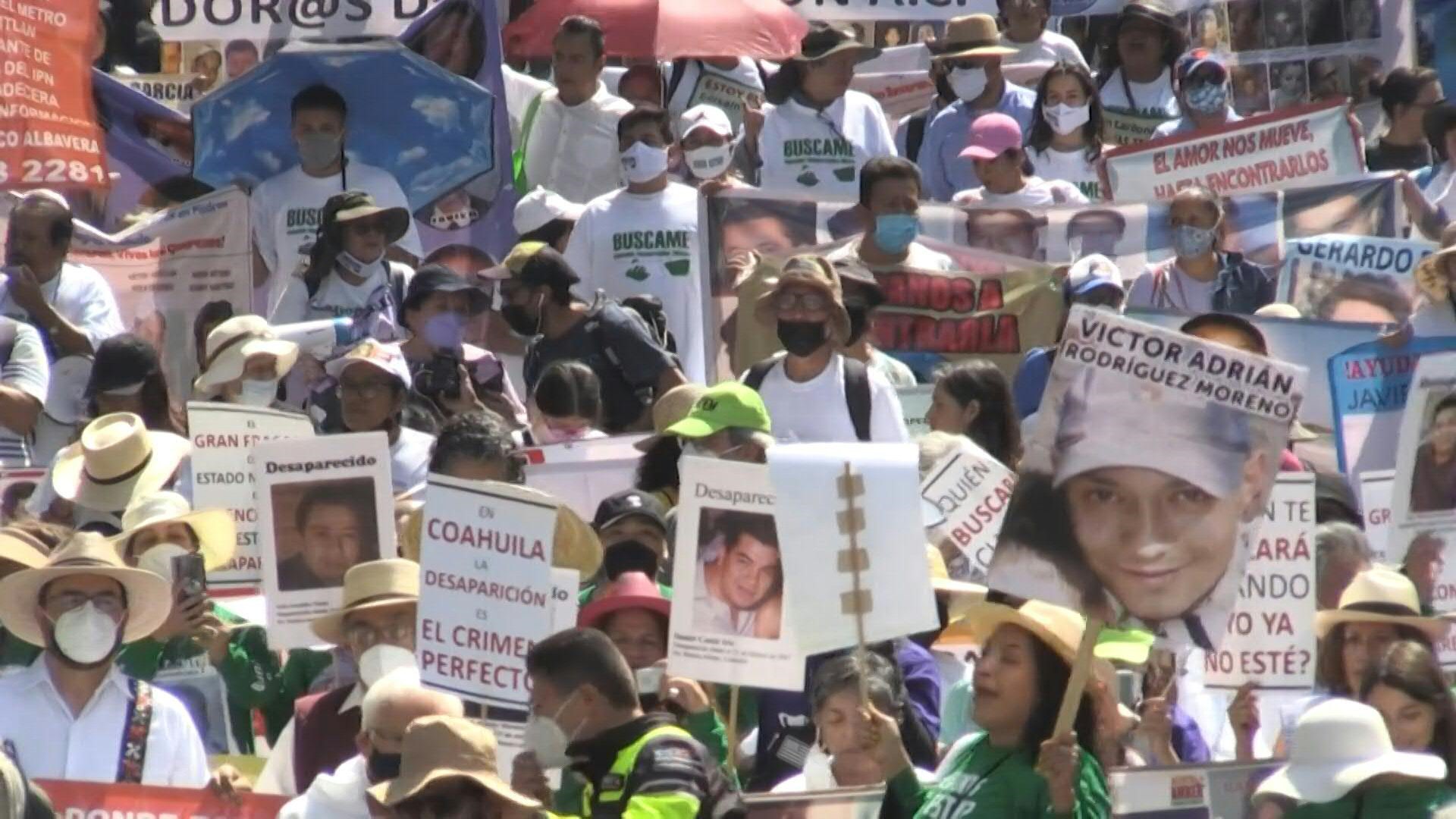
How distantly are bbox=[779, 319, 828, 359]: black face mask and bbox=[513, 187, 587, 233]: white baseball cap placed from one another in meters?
3.32

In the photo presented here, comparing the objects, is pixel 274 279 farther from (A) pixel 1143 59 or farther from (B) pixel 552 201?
(A) pixel 1143 59

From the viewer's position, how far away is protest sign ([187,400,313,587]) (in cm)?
1134

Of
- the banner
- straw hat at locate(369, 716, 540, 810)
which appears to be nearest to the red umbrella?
the banner

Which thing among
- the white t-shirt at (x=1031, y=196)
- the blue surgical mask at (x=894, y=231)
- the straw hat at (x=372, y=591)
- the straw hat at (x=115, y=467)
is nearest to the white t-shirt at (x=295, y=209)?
the blue surgical mask at (x=894, y=231)

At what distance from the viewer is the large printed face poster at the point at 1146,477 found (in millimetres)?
8016

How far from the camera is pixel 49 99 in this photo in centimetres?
1525

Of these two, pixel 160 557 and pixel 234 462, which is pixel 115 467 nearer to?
pixel 234 462

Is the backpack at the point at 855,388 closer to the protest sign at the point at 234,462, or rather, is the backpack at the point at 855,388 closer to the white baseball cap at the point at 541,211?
the protest sign at the point at 234,462

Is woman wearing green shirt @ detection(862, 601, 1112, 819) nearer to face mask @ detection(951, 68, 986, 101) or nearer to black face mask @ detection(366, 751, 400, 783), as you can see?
black face mask @ detection(366, 751, 400, 783)

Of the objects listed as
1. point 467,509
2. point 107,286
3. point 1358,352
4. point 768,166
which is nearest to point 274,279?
point 107,286

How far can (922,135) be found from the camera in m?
16.7

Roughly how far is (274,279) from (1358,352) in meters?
4.56

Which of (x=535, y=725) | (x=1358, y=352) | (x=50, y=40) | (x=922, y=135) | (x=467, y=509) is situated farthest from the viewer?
(x=922, y=135)

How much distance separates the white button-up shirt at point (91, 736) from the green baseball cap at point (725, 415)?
83.3 inches
